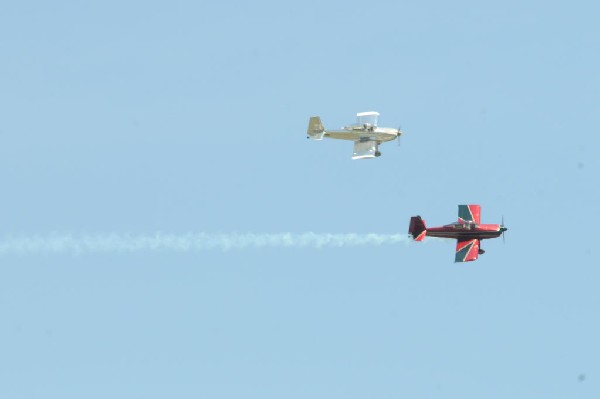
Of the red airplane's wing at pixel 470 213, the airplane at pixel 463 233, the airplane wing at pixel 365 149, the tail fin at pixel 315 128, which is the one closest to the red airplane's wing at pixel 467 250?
the airplane at pixel 463 233

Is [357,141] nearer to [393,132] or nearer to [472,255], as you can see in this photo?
[393,132]

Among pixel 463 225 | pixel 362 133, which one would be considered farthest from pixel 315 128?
pixel 463 225

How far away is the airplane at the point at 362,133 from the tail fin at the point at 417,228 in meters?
7.90

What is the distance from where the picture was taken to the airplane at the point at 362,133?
639ft

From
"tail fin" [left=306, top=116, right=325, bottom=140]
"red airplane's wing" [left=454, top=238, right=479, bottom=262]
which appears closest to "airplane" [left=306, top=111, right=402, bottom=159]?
"tail fin" [left=306, top=116, right=325, bottom=140]

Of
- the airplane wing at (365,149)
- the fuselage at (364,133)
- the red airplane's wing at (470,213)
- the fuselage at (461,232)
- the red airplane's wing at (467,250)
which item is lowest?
the red airplane's wing at (467,250)

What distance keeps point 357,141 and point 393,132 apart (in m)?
3.90

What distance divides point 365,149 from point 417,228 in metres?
9.87

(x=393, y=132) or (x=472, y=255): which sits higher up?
(x=393, y=132)

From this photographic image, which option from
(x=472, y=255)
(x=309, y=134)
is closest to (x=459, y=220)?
(x=472, y=255)

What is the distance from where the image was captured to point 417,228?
634ft

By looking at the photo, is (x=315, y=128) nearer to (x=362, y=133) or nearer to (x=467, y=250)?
(x=362, y=133)

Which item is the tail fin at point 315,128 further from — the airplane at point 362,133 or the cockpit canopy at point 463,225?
the cockpit canopy at point 463,225

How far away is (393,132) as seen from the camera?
19588 centimetres
